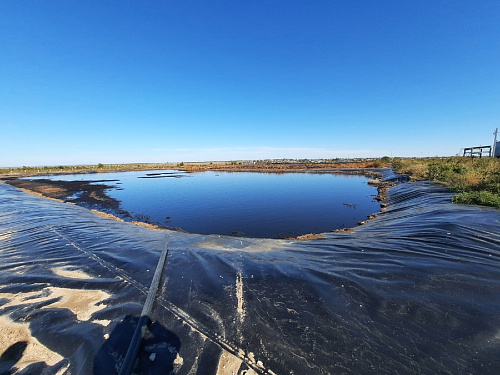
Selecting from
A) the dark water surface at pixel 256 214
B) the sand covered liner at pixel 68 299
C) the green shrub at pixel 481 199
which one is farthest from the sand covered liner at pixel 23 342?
the green shrub at pixel 481 199

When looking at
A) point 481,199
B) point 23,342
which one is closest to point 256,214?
point 481,199

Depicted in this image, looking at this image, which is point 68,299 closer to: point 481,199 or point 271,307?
point 271,307

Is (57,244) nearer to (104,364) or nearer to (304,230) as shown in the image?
(104,364)

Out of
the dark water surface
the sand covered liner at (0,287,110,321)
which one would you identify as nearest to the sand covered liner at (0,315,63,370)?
the sand covered liner at (0,287,110,321)

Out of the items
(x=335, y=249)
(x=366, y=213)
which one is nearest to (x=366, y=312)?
(x=335, y=249)

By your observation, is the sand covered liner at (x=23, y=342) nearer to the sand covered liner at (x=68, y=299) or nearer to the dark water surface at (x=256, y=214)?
the sand covered liner at (x=68, y=299)

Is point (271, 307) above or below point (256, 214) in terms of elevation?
above

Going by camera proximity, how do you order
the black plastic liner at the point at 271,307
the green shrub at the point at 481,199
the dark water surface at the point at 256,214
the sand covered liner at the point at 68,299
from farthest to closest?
the dark water surface at the point at 256,214
the green shrub at the point at 481,199
the sand covered liner at the point at 68,299
the black plastic liner at the point at 271,307

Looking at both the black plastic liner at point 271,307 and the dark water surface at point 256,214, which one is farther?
the dark water surface at point 256,214
